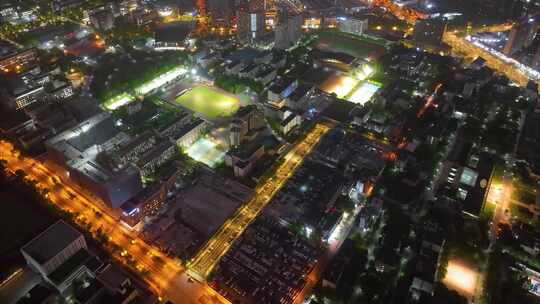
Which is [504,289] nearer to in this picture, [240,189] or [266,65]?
[240,189]

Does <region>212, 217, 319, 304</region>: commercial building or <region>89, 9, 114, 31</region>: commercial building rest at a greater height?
<region>89, 9, 114, 31</region>: commercial building

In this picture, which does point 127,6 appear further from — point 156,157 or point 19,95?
point 156,157

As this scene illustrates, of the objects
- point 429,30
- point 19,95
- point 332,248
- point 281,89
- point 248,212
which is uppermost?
point 429,30

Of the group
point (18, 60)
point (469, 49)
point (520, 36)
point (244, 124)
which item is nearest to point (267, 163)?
point (244, 124)

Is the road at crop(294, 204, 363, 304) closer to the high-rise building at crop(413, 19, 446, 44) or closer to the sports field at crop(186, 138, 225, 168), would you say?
the sports field at crop(186, 138, 225, 168)

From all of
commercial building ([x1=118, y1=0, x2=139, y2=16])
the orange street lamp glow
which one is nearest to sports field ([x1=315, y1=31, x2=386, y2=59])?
commercial building ([x1=118, y1=0, x2=139, y2=16])
